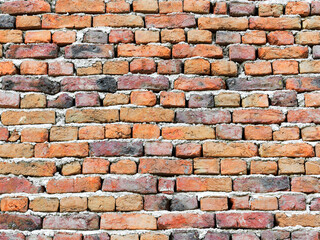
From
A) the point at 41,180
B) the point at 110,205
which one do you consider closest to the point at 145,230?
the point at 110,205

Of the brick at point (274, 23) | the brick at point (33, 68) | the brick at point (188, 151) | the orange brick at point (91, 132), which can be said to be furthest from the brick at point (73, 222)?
the brick at point (274, 23)

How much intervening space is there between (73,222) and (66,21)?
990 millimetres

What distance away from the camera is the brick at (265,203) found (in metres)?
1.75

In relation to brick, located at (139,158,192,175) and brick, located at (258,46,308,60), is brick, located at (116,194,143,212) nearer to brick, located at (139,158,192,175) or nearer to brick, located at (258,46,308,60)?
brick, located at (139,158,192,175)

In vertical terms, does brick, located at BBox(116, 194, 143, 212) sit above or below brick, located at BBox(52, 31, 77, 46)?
below

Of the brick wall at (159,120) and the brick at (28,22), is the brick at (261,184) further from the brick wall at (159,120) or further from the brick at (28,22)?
the brick at (28,22)

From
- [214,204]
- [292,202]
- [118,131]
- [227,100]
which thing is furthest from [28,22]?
[292,202]

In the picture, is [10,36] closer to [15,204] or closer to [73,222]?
[15,204]

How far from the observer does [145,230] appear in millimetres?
1740

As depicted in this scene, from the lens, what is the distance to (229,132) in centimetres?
184

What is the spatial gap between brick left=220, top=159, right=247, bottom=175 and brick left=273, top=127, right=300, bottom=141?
206 mm

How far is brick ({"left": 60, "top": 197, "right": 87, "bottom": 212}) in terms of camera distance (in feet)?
5.78

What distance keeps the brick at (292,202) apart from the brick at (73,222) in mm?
847

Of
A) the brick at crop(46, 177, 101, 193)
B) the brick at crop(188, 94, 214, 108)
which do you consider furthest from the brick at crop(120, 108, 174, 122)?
the brick at crop(46, 177, 101, 193)
